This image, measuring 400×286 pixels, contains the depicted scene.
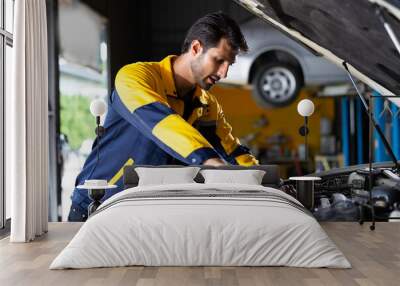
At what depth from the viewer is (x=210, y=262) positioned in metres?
3.21

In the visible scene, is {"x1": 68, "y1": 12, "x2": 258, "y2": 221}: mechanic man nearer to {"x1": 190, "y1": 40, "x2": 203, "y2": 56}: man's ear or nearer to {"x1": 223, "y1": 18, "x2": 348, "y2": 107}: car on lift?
{"x1": 190, "y1": 40, "x2": 203, "y2": 56}: man's ear

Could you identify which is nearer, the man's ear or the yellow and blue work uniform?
the yellow and blue work uniform

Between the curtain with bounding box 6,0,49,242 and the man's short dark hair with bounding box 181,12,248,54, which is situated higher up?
the man's short dark hair with bounding box 181,12,248,54

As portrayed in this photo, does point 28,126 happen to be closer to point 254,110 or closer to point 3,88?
point 3,88

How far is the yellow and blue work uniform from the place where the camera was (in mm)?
4062

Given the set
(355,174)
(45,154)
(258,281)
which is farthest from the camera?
(355,174)

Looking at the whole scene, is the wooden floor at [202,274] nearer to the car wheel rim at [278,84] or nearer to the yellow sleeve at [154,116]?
the yellow sleeve at [154,116]

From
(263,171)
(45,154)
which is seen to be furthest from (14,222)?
(263,171)

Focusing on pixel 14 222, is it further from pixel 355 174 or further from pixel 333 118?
pixel 333 118

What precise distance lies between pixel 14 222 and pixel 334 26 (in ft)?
8.39

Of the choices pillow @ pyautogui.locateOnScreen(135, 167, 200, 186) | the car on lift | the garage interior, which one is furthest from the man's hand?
the car on lift

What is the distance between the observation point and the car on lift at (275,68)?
5.96 meters

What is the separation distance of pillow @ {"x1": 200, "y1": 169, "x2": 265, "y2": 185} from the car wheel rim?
1.64 metres

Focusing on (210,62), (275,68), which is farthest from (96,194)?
(275,68)
